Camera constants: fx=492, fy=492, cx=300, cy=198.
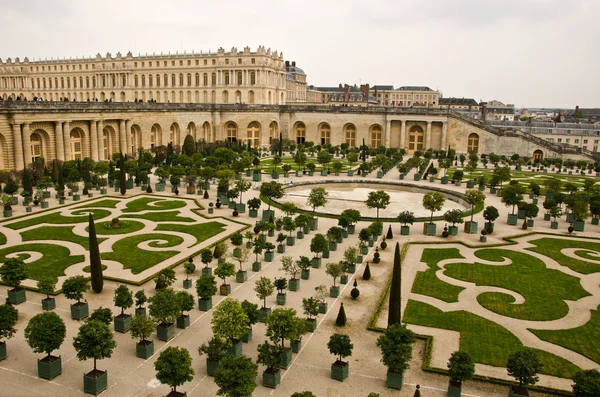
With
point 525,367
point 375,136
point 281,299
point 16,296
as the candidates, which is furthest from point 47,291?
point 375,136

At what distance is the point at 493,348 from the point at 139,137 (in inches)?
2281

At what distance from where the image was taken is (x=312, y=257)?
28.5 meters

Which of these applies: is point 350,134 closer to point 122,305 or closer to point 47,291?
point 47,291

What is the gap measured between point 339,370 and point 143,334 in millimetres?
7097

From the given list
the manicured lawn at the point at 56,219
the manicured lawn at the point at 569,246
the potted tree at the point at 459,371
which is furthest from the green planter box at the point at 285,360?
the manicured lawn at the point at 56,219

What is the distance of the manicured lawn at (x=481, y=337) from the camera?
17891 millimetres

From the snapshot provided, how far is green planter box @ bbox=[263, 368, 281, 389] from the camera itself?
1616 cm

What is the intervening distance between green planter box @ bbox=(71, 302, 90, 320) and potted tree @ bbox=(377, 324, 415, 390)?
1231 cm

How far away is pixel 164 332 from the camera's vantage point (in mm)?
19016

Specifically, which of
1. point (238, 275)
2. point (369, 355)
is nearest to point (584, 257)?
point (369, 355)

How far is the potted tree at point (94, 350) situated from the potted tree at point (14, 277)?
717 cm

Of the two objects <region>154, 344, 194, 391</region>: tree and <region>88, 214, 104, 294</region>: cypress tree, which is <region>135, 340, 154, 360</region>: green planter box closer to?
<region>154, 344, 194, 391</region>: tree

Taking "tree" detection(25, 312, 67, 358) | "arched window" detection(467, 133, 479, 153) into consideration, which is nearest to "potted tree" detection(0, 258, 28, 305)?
"tree" detection(25, 312, 67, 358)

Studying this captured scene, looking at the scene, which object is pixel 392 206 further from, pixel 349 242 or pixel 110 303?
pixel 110 303
